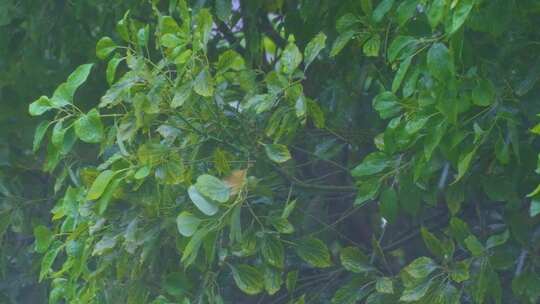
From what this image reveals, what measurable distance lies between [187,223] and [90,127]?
1.30 ft

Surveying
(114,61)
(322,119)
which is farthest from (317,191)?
(114,61)

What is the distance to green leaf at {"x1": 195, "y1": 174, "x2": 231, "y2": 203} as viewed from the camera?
10.6 ft

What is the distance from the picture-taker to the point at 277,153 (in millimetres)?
3488

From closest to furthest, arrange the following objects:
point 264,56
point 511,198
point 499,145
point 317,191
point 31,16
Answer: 1. point 499,145
2. point 511,198
3. point 317,191
4. point 31,16
5. point 264,56

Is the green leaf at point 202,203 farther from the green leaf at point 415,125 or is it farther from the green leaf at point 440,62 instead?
the green leaf at point 440,62

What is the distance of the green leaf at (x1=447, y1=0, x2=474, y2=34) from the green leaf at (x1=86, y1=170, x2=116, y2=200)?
110 centimetres

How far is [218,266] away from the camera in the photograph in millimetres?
3729

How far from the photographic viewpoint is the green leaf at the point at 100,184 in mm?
3312

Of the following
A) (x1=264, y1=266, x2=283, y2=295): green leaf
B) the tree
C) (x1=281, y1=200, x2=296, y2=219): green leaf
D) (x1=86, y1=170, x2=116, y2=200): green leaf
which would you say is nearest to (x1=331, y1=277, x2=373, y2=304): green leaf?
the tree

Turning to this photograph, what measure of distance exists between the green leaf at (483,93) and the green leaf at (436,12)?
11.3 inches

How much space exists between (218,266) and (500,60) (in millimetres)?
1104

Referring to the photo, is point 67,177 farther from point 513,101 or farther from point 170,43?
point 513,101

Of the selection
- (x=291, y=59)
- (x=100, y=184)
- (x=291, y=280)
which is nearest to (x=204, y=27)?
(x=291, y=59)

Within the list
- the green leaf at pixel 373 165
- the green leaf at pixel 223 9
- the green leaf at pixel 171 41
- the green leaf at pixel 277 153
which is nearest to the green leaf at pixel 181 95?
the green leaf at pixel 171 41
